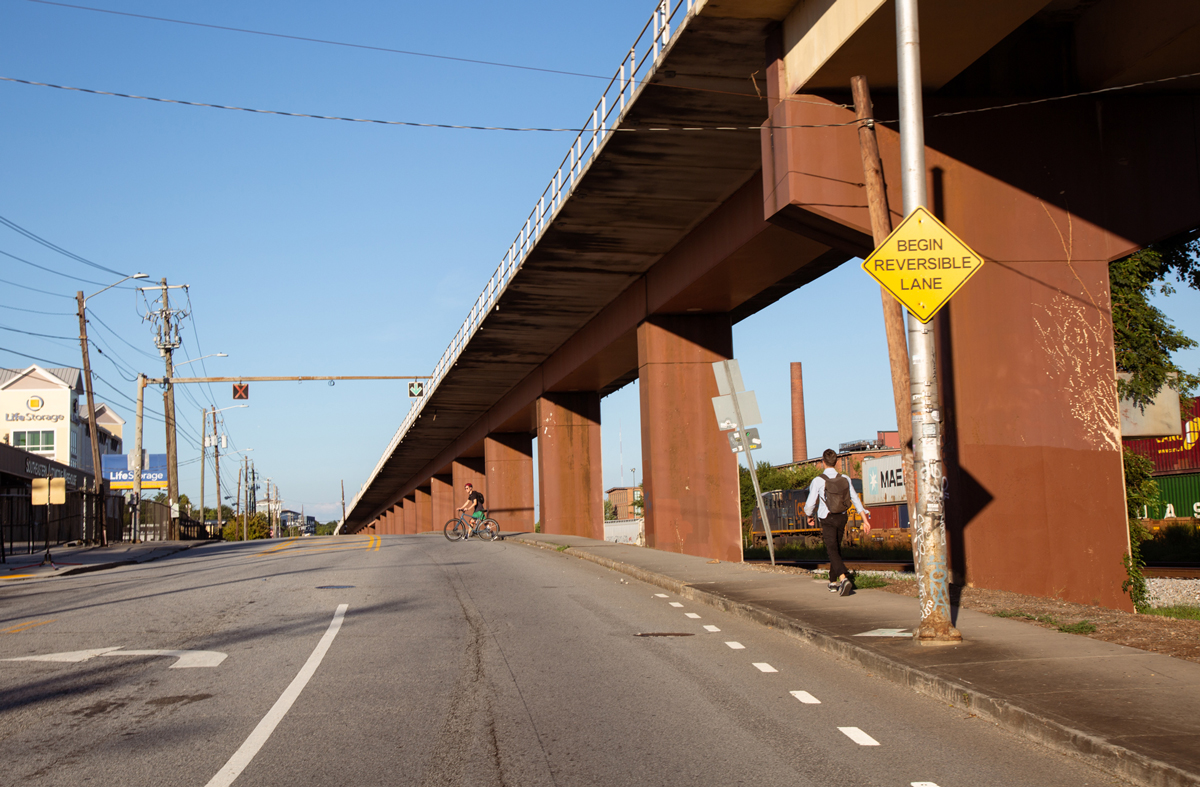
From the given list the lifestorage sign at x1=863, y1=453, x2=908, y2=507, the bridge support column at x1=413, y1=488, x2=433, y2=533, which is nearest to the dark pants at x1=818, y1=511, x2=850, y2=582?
the lifestorage sign at x1=863, y1=453, x2=908, y2=507

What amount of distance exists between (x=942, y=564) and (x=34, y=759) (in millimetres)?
7061

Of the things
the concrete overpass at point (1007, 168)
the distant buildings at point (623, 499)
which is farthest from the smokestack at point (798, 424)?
the distant buildings at point (623, 499)

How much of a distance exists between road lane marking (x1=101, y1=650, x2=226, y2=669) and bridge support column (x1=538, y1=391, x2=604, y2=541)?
27.4 metres

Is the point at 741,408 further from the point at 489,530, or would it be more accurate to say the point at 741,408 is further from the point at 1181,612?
the point at 489,530

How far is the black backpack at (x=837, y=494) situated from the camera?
43.5ft

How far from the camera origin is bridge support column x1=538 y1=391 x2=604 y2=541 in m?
37.0

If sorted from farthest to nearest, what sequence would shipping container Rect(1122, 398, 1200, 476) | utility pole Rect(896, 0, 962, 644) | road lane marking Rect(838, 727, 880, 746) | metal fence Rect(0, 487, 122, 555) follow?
1. shipping container Rect(1122, 398, 1200, 476)
2. metal fence Rect(0, 487, 122, 555)
3. utility pole Rect(896, 0, 962, 644)
4. road lane marking Rect(838, 727, 880, 746)

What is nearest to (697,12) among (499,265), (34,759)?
(34,759)

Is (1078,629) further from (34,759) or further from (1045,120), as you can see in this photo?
(34,759)

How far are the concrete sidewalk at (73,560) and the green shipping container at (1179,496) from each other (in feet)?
127

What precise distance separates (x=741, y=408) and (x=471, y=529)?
15.8 m

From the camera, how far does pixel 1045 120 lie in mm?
13305

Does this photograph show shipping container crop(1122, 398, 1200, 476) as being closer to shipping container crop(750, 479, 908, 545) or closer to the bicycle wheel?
shipping container crop(750, 479, 908, 545)

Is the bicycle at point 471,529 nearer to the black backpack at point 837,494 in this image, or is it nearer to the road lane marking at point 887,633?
the black backpack at point 837,494
